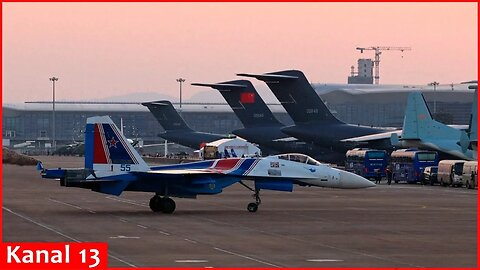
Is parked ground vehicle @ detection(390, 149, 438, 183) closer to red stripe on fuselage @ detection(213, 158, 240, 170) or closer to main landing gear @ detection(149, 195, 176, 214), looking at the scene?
red stripe on fuselage @ detection(213, 158, 240, 170)

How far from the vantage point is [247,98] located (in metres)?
109

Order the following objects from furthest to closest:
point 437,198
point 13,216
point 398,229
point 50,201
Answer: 1. point 437,198
2. point 50,201
3. point 13,216
4. point 398,229

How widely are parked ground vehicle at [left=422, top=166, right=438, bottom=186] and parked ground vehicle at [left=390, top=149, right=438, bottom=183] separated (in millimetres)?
443

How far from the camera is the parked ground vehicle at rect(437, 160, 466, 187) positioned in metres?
73.2

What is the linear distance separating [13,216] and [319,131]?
5384 cm

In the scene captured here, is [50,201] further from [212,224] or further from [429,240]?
[429,240]

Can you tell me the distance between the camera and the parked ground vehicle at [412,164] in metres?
78.9

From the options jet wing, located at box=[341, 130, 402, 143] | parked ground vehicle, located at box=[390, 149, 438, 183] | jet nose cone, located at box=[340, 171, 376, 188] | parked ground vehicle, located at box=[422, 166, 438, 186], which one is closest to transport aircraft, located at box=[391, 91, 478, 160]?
parked ground vehicle, located at box=[390, 149, 438, 183]

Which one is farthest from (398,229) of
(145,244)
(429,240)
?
(145,244)

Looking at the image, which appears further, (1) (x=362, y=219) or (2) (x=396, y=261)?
(1) (x=362, y=219)

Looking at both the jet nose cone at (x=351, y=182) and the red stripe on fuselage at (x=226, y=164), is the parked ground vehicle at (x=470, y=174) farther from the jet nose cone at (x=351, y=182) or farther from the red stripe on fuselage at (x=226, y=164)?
the red stripe on fuselage at (x=226, y=164)

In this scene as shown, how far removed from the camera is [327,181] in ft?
152

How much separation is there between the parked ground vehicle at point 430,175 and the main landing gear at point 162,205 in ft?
117

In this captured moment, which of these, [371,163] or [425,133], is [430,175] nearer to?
[371,163]
